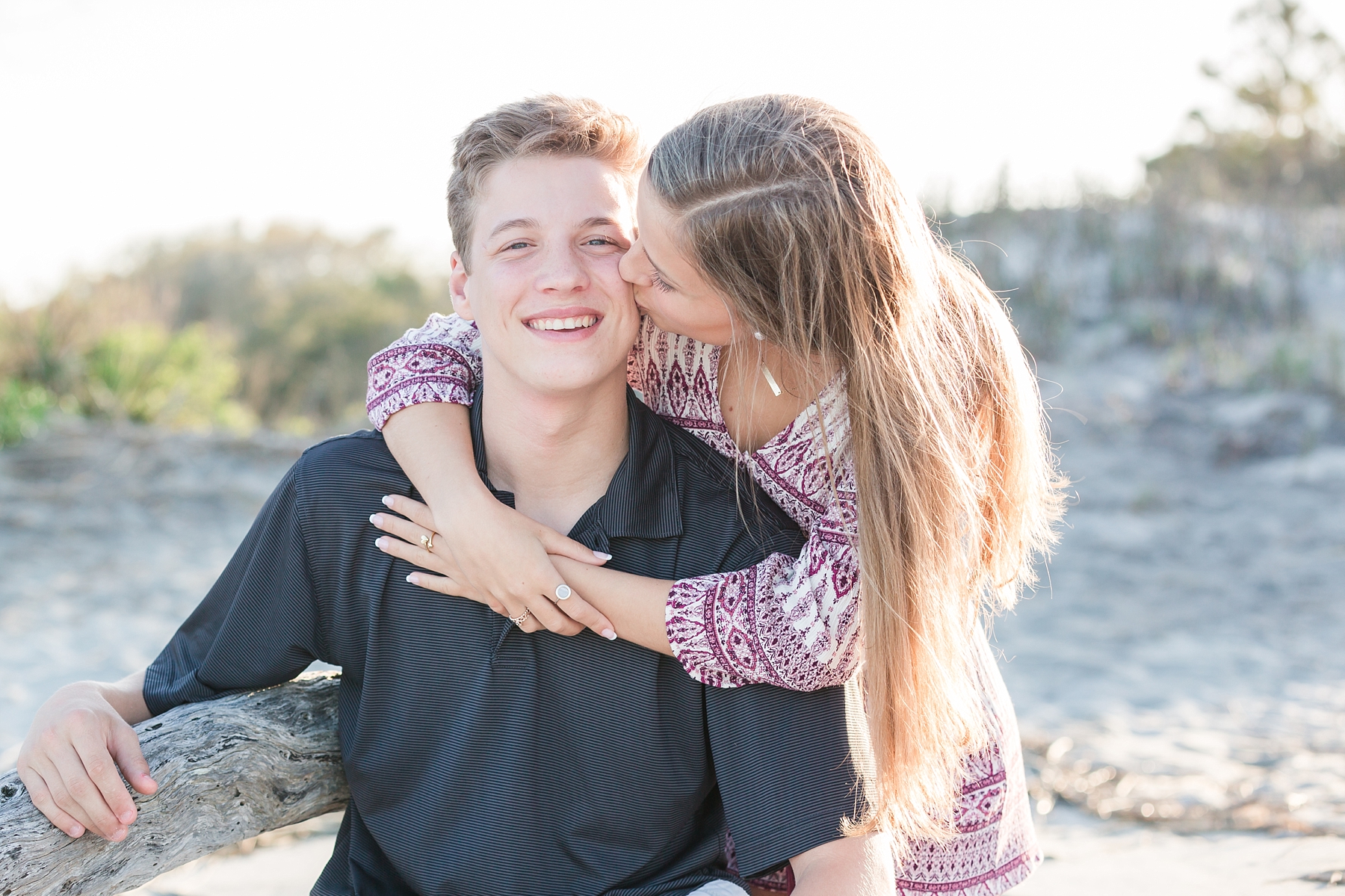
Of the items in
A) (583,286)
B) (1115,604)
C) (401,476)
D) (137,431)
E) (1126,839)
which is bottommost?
(1115,604)

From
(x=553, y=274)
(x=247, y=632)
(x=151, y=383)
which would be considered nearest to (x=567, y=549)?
(x=553, y=274)

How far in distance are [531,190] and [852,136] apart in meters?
0.65

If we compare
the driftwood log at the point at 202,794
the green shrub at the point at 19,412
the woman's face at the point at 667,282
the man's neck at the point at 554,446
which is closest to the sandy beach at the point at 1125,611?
the green shrub at the point at 19,412

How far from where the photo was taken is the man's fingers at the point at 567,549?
6.79 ft

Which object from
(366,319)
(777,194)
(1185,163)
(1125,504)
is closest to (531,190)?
(777,194)

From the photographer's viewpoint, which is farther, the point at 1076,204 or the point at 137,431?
the point at 1076,204

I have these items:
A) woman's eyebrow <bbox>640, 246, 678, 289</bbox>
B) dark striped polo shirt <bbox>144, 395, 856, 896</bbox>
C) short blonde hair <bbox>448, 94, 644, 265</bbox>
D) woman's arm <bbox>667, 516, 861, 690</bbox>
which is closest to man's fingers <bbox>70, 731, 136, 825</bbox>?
dark striped polo shirt <bbox>144, 395, 856, 896</bbox>

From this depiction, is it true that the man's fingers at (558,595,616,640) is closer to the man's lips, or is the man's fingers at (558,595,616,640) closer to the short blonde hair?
the man's lips

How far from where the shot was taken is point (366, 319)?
67.1ft

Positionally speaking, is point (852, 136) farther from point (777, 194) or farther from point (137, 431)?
point (137, 431)

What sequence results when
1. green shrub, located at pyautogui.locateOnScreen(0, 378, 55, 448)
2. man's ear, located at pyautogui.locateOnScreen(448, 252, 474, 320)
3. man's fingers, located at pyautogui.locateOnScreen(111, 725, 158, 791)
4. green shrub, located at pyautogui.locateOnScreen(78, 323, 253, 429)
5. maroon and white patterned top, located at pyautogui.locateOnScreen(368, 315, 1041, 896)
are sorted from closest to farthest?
man's fingers, located at pyautogui.locateOnScreen(111, 725, 158, 791) → maroon and white patterned top, located at pyautogui.locateOnScreen(368, 315, 1041, 896) → man's ear, located at pyautogui.locateOnScreen(448, 252, 474, 320) → green shrub, located at pyautogui.locateOnScreen(0, 378, 55, 448) → green shrub, located at pyautogui.locateOnScreen(78, 323, 253, 429)

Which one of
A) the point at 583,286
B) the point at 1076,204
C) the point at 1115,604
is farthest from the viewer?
the point at 1076,204

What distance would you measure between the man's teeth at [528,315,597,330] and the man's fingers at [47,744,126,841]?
110cm

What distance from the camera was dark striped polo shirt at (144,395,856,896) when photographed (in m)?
1.98
